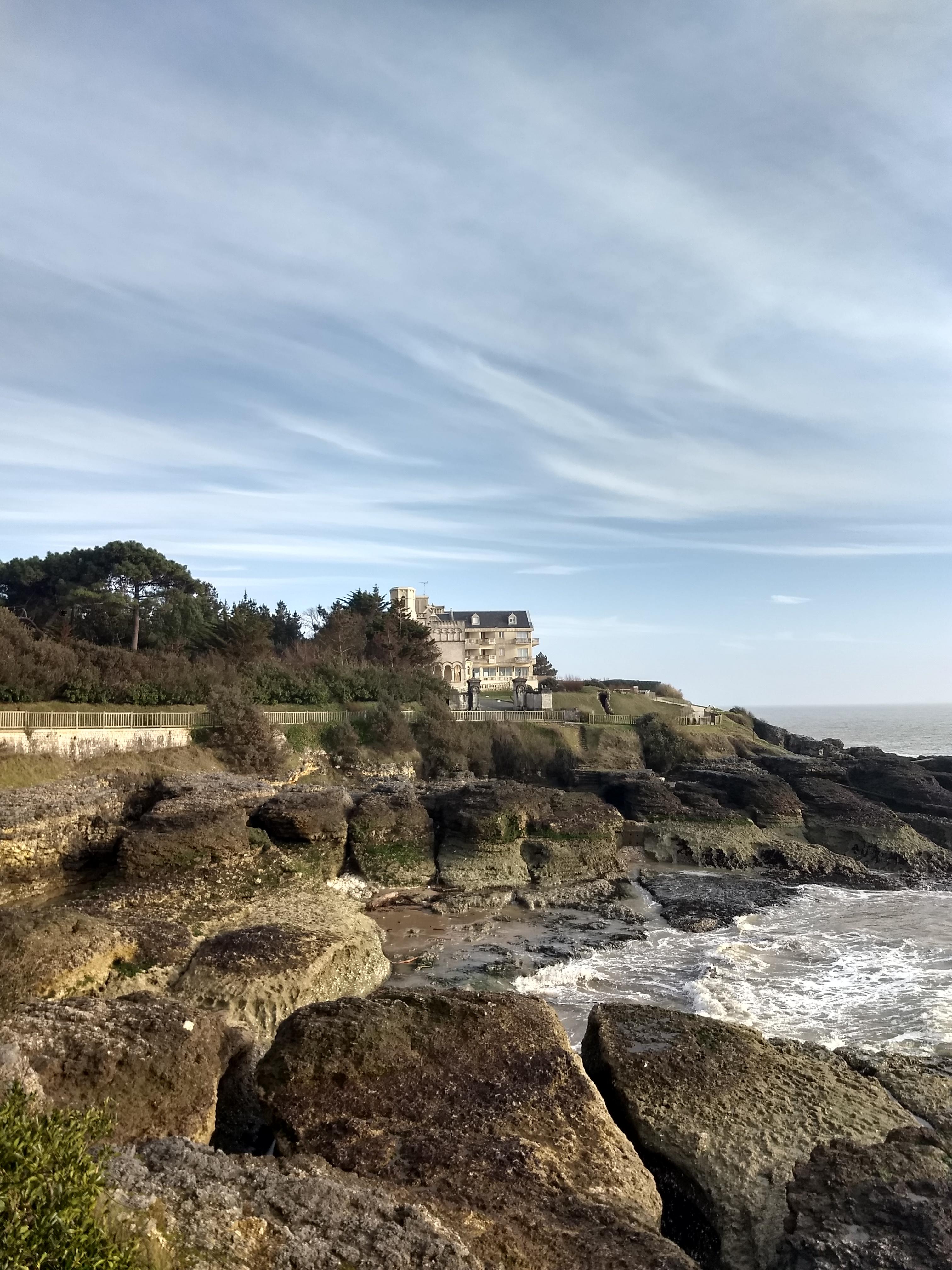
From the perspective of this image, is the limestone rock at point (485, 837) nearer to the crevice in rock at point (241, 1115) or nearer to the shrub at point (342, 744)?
the shrub at point (342, 744)

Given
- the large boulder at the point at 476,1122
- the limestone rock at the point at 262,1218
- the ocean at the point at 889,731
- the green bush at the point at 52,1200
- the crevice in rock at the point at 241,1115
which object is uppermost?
the green bush at the point at 52,1200

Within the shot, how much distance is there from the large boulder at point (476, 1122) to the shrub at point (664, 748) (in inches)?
1440

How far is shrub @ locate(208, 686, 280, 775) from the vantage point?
31391mm

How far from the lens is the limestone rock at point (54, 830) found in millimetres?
18891

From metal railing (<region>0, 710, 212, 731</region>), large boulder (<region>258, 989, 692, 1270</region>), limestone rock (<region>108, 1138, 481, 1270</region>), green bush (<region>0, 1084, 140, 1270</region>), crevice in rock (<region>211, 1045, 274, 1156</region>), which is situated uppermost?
metal railing (<region>0, 710, 212, 731</region>)

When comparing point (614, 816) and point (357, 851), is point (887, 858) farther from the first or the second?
point (357, 851)

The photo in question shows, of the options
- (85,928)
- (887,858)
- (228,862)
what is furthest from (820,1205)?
(887,858)

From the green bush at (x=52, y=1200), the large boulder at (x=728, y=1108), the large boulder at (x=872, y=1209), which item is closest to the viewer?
the green bush at (x=52, y=1200)

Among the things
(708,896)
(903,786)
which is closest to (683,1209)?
(708,896)

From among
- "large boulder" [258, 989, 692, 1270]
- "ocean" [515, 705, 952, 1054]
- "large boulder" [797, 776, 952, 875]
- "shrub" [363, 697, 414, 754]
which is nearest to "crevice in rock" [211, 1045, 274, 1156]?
"large boulder" [258, 989, 692, 1270]

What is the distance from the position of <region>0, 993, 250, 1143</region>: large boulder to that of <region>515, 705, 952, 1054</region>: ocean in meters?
7.51

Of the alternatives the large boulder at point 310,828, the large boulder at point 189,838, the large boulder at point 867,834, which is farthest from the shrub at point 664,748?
the large boulder at point 189,838

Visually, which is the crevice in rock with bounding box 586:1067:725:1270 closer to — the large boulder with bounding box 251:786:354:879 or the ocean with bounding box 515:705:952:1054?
the ocean with bounding box 515:705:952:1054

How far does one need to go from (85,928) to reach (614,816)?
18.4 m
